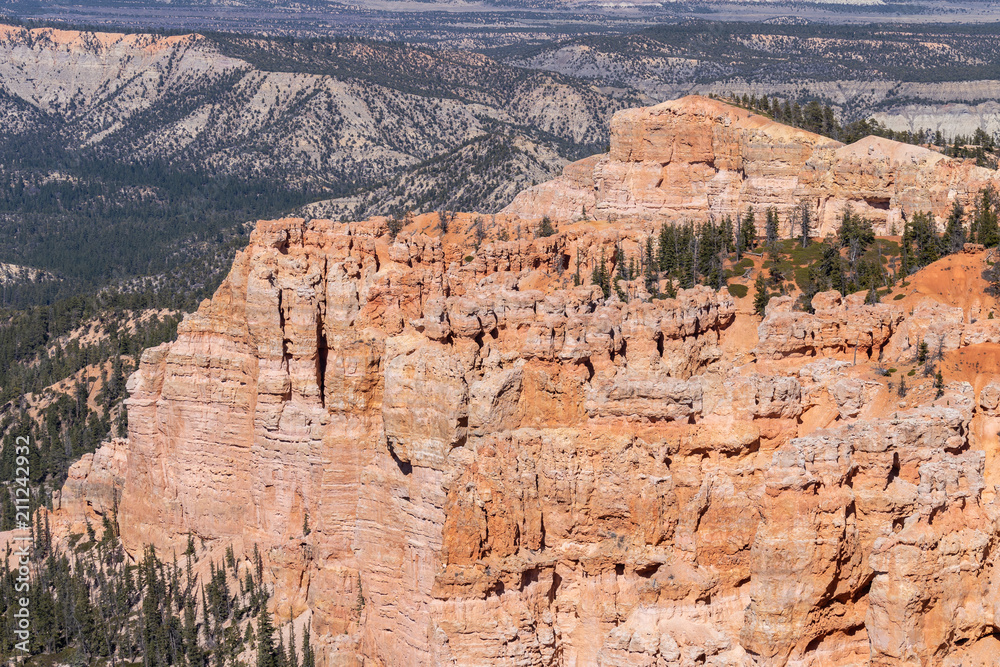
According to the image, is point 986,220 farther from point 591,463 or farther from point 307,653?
point 307,653

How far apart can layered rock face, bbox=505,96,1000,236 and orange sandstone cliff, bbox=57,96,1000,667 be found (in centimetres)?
2285

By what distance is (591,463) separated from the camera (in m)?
59.5

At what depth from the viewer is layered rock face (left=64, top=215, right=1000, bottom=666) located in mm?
54406

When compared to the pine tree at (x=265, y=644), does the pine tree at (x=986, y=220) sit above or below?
above

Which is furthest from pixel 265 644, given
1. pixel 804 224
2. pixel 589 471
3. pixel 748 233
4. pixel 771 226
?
pixel 804 224

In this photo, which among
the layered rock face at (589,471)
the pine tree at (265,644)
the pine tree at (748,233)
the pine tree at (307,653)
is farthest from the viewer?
the pine tree at (748,233)

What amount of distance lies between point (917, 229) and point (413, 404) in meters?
43.8

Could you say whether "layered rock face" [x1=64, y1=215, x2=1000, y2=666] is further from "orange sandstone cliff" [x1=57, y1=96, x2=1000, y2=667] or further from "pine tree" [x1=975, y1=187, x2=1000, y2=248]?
"pine tree" [x1=975, y1=187, x2=1000, y2=248]

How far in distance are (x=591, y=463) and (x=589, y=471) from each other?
44cm

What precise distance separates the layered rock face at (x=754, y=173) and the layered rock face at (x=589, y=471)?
31047mm

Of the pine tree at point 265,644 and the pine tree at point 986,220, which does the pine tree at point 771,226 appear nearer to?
the pine tree at point 986,220

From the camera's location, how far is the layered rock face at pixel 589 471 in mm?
54406

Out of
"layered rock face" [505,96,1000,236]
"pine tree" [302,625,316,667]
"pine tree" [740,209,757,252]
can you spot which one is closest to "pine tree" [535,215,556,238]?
"layered rock face" [505,96,1000,236]

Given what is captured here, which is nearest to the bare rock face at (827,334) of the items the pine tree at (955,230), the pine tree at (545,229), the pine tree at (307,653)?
the pine tree at (955,230)
